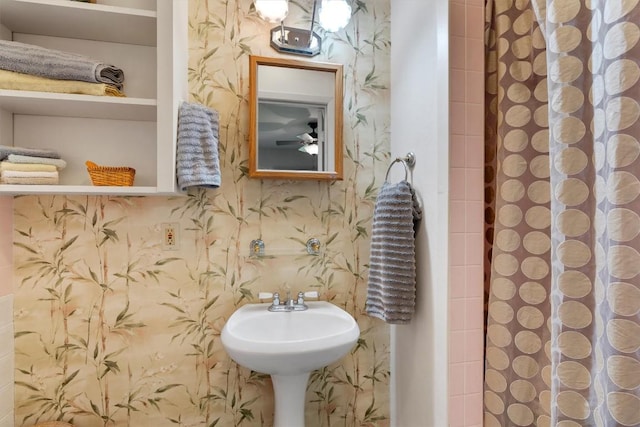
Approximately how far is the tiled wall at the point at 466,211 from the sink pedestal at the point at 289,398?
56cm

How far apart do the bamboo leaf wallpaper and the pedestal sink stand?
149 mm

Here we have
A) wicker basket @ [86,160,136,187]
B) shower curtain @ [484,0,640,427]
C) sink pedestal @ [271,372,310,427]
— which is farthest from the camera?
sink pedestal @ [271,372,310,427]

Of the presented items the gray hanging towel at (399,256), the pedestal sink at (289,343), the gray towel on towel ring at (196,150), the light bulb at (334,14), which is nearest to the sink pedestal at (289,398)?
the pedestal sink at (289,343)

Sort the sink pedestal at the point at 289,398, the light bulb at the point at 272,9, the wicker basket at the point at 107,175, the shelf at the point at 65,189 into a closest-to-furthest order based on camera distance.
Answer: the shelf at the point at 65,189 → the wicker basket at the point at 107,175 → the sink pedestal at the point at 289,398 → the light bulb at the point at 272,9

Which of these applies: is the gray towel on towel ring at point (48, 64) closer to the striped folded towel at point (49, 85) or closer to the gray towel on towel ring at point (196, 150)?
the striped folded towel at point (49, 85)

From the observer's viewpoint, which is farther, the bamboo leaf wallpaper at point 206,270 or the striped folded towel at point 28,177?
the bamboo leaf wallpaper at point 206,270

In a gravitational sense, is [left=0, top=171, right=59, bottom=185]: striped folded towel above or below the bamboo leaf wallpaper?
above

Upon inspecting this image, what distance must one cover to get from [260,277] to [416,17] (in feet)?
4.19

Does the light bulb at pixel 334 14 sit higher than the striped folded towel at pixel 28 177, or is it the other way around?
the light bulb at pixel 334 14

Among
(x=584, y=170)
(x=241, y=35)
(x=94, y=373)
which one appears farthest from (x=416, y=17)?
(x=94, y=373)

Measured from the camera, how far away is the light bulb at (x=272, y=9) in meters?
1.42

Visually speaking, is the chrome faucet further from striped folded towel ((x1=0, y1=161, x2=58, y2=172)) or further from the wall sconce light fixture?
the wall sconce light fixture

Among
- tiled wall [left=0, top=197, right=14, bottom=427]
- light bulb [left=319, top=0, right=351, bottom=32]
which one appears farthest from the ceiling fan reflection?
tiled wall [left=0, top=197, right=14, bottom=427]

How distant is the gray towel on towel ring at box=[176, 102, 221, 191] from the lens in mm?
1229
